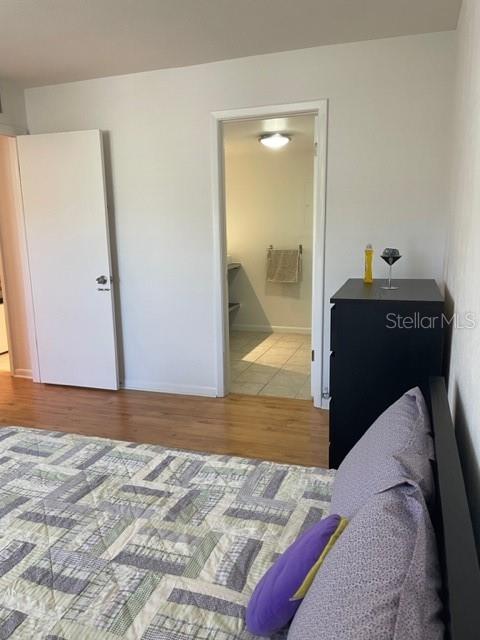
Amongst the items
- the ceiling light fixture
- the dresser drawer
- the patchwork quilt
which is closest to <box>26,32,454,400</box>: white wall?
the dresser drawer

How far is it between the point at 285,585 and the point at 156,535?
0.52 metres

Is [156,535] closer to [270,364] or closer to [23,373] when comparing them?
[270,364]

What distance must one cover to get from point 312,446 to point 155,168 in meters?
2.37

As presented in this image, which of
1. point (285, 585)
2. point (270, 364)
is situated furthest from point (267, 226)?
point (285, 585)

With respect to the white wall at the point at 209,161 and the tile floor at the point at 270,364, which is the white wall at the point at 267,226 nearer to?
the tile floor at the point at 270,364

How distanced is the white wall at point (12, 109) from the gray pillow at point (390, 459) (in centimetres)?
380

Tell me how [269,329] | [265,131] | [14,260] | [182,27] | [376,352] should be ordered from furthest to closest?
[269,329]
[265,131]
[14,260]
[182,27]
[376,352]

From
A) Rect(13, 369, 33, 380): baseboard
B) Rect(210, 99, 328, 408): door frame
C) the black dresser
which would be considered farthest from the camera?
Rect(13, 369, 33, 380): baseboard

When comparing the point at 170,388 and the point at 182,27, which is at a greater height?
the point at 182,27

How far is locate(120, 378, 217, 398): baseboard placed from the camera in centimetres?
392

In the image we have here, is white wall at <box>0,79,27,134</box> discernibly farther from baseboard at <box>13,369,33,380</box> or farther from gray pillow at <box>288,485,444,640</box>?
gray pillow at <box>288,485,444,640</box>

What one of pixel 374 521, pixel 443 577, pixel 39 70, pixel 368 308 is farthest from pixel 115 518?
pixel 39 70

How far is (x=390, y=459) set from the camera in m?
1.12

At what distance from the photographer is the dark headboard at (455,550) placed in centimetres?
63
